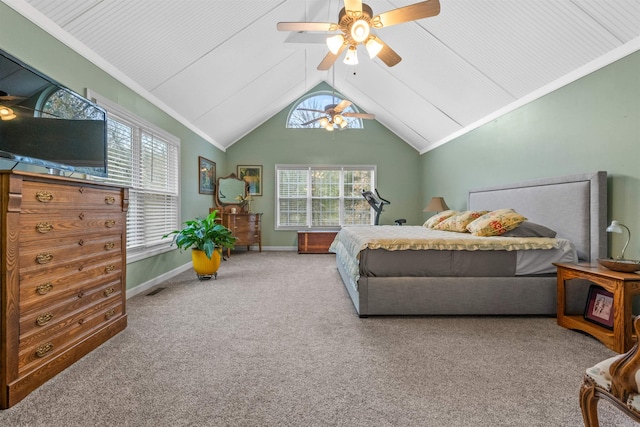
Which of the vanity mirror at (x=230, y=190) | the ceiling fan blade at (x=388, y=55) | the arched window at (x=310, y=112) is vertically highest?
the arched window at (x=310, y=112)

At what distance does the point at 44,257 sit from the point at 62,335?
0.51 metres

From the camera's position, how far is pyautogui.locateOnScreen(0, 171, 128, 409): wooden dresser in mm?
1497

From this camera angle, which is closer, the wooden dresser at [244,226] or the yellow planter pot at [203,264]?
the yellow planter pot at [203,264]

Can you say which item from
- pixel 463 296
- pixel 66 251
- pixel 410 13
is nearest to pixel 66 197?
pixel 66 251

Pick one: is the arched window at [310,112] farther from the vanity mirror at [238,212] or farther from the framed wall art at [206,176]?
the framed wall art at [206,176]

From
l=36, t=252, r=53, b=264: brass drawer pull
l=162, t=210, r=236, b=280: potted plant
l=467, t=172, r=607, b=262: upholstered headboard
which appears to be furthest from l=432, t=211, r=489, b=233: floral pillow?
l=36, t=252, r=53, b=264: brass drawer pull

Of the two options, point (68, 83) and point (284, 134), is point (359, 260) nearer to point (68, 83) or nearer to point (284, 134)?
point (68, 83)

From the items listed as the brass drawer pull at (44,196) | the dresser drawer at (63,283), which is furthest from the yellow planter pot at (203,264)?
the brass drawer pull at (44,196)

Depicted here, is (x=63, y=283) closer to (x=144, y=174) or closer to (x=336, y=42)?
(x=144, y=174)

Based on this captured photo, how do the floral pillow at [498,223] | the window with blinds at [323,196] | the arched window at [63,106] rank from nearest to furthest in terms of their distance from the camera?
1. the arched window at [63,106]
2. the floral pillow at [498,223]
3. the window with blinds at [323,196]

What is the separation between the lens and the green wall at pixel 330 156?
7289mm

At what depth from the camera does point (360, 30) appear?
245 cm

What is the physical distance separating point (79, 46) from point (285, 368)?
10.4 ft

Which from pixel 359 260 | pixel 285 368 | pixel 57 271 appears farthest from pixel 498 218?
pixel 57 271
